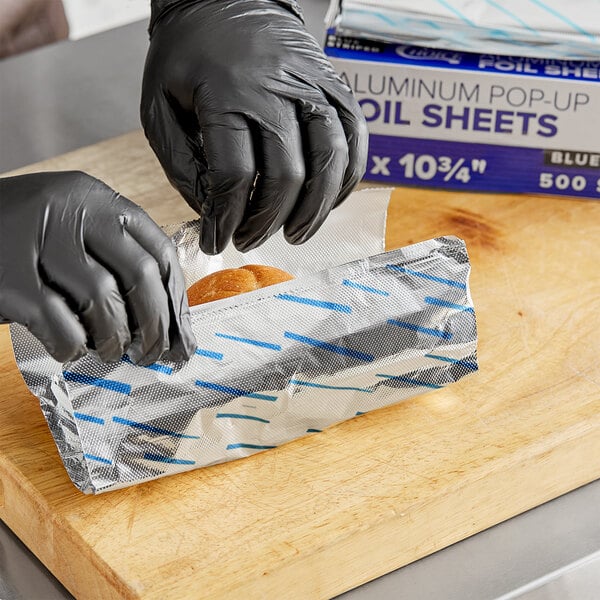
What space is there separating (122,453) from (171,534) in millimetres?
86

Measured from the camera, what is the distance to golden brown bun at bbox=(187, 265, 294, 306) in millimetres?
1072

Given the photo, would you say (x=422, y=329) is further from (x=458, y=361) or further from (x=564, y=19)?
(x=564, y=19)

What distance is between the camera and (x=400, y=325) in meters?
1.04

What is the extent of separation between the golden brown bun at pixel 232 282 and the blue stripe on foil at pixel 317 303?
2.3 inches

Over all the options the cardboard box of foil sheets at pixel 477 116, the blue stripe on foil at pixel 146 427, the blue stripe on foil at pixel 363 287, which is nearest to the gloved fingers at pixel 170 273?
the blue stripe on foil at pixel 146 427

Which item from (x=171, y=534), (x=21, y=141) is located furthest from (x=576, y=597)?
(x=21, y=141)

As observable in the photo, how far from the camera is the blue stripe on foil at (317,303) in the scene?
102 centimetres

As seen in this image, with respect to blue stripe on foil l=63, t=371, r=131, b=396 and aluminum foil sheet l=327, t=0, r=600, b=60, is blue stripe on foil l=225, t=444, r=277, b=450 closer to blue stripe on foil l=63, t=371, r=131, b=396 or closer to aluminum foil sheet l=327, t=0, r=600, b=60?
blue stripe on foil l=63, t=371, r=131, b=396

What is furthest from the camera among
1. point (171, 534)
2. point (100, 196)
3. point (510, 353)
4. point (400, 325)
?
point (510, 353)

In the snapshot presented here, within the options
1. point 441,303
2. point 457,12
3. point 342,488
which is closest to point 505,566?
point 342,488

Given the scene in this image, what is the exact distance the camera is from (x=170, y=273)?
0.84m

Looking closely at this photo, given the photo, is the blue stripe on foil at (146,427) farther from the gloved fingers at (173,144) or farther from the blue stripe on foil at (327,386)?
the gloved fingers at (173,144)

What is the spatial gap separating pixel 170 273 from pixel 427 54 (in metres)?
0.73

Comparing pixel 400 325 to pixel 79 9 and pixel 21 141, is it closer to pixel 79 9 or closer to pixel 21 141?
pixel 21 141
